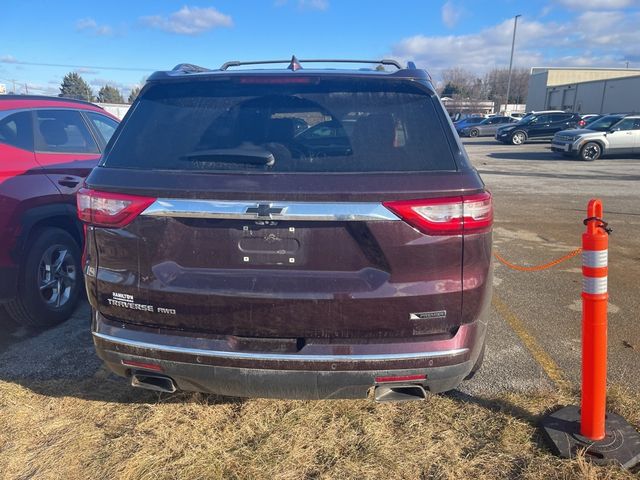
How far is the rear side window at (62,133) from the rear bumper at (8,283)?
1.10 meters

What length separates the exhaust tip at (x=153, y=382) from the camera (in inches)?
96.7

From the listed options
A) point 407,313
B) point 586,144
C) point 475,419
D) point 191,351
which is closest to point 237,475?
point 191,351

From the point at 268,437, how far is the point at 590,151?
69.4 ft

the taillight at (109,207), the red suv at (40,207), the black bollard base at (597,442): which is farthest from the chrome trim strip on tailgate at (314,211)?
the red suv at (40,207)

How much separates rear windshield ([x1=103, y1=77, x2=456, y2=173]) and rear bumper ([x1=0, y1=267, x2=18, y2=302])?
1986 millimetres

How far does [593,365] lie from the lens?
2.61 m

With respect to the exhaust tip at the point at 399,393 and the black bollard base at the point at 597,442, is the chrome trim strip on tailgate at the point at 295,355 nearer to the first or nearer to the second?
the exhaust tip at the point at 399,393

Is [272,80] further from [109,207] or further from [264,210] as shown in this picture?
[109,207]

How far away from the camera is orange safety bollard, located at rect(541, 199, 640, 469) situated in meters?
2.52

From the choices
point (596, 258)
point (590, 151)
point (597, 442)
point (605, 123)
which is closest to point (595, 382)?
point (597, 442)

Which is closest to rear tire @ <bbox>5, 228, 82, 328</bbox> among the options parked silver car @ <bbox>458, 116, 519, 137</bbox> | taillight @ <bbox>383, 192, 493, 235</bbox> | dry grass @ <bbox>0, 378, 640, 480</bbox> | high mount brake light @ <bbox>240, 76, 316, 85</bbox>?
dry grass @ <bbox>0, 378, 640, 480</bbox>

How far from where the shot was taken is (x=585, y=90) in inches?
2154

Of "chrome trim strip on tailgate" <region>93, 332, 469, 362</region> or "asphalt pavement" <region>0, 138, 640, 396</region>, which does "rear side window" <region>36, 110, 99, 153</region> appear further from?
"chrome trim strip on tailgate" <region>93, 332, 469, 362</region>

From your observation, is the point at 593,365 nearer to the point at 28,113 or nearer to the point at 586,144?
the point at 28,113
